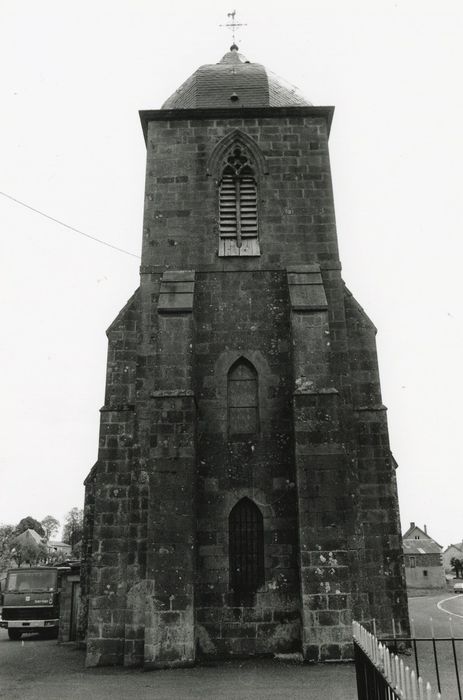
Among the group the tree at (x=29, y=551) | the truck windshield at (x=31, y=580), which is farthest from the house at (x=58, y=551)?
the truck windshield at (x=31, y=580)

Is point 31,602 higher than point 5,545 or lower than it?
lower

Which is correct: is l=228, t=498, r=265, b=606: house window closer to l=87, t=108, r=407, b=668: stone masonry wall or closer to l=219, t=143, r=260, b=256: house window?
l=87, t=108, r=407, b=668: stone masonry wall

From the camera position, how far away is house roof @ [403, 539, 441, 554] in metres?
75.5

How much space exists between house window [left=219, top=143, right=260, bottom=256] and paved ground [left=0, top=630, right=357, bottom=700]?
8639mm

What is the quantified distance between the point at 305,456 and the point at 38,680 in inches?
233

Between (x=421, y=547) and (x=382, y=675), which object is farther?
(x=421, y=547)

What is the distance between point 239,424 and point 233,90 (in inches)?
358

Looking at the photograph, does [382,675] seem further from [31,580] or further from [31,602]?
[31,580]

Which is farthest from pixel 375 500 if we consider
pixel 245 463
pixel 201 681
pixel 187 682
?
pixel 187 682

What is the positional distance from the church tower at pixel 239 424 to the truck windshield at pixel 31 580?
5.89 m

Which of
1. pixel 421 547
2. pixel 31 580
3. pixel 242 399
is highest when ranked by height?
pixel 242 399

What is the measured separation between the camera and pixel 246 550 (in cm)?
1189

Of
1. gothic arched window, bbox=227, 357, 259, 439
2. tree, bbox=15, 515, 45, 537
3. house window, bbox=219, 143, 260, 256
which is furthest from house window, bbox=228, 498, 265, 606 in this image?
tree, bbox=15, 515, 45, 537

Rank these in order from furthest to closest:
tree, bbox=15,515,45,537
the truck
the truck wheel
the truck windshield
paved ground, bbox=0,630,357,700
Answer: tree, bbox=15,515,45,537
the truck windshield
the truck wheel
the truck
paved ground, bbox=0,630,357,700
